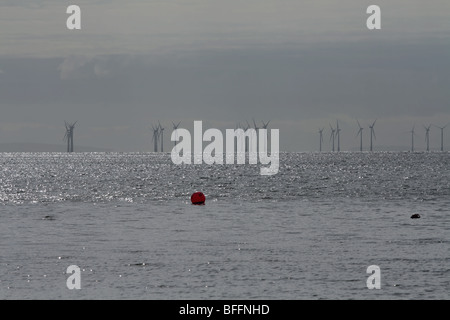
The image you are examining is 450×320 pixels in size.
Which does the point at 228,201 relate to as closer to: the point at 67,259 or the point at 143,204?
the point at 143,204

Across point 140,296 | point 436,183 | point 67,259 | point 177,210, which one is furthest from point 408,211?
point 436,183

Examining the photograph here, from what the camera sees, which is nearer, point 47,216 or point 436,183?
point 47,216

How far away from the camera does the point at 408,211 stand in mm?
100688

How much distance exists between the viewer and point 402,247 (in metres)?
64.4

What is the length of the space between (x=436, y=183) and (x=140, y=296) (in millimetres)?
132265

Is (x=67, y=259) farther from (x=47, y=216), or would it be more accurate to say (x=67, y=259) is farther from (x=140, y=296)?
(x=47, y=216)

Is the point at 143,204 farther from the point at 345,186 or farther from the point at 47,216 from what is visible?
the point at 345,186
